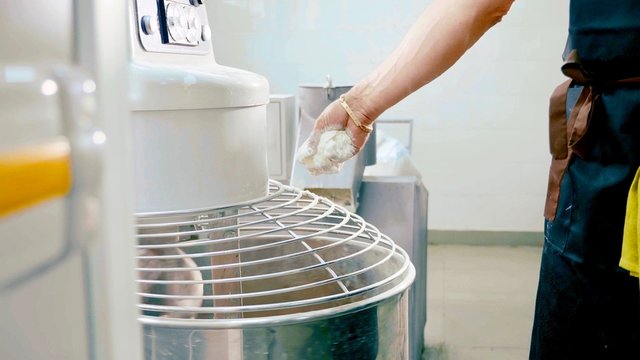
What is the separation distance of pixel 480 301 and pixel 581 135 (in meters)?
1.96

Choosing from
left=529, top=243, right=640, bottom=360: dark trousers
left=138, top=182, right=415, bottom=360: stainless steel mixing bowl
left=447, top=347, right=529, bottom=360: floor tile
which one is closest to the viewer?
left=138, top=182, right=415, bottom=360: stainless steel mixing bowl

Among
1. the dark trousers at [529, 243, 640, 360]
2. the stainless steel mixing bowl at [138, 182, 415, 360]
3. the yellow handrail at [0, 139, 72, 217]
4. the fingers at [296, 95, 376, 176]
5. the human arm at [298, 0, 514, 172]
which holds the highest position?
the human arm at [298, 0, 514, 172]

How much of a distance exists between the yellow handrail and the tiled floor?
7.59 feet

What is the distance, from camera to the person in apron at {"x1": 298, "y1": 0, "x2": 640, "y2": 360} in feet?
3.39

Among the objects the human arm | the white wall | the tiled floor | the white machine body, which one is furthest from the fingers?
the white wall

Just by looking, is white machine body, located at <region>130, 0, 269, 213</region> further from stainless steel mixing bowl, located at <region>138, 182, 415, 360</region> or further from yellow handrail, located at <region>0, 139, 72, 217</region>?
yellow handrail, located at <region>0, 139, 72, 217</region>

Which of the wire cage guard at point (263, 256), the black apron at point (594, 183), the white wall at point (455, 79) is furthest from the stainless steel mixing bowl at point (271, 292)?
the white wall at point (455, 79)

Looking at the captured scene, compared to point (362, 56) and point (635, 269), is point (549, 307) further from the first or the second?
point (362, 56)

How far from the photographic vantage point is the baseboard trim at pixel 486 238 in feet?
12.4

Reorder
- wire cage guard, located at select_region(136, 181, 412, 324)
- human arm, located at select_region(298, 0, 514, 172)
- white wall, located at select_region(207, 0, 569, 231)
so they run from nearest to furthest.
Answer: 1. wire cage guard, located at select_region(136, 181, 412, 324)
2. human arm, located at select_region(298, 0, 514, 172)
3. white wall, located at select_region(207, 0, 569, 231)

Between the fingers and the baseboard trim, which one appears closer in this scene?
the fingers

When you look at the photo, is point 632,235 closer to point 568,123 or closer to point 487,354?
point 568,123

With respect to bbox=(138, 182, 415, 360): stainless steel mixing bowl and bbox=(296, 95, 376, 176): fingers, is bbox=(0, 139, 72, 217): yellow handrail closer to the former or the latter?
bbox=(138, 182, 415, 360): stainless steel mixing bowl

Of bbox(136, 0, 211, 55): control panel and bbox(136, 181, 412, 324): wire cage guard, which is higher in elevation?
bbox(136, 0, 211, 55): control panel
